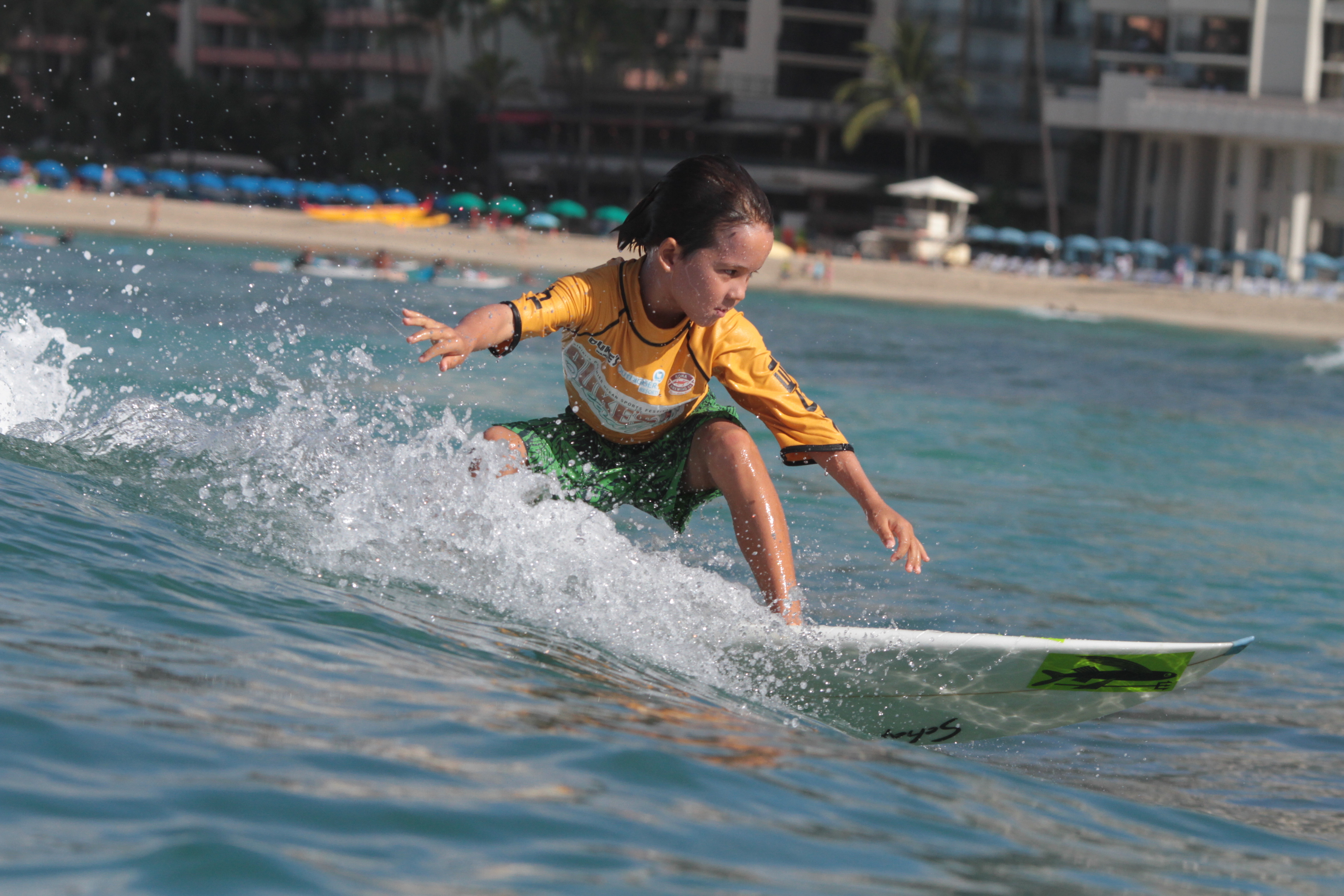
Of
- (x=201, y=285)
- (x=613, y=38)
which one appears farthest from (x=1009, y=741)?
(x=613, y=38)

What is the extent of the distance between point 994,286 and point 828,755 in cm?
4442

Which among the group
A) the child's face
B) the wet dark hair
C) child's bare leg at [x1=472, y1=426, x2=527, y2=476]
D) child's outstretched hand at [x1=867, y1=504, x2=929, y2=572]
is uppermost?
the wet dark hair

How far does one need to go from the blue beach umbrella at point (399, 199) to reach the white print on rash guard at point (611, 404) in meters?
51.5

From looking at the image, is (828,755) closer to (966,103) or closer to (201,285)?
(201,285)

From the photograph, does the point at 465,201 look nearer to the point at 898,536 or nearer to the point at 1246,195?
the point at 1246,195

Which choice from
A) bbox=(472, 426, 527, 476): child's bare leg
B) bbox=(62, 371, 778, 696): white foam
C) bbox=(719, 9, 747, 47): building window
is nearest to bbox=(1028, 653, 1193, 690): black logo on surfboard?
bbox=(62, 371, 778, 696): white foam

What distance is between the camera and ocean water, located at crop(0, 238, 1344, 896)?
9.27 ft

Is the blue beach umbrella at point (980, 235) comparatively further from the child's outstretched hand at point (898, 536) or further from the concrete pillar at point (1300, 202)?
the child's outstretched hand at point (898, 536)

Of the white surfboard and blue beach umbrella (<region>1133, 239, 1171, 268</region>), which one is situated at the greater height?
blue beach umbrella (<region>1133, 239, 1171, 268</region>)

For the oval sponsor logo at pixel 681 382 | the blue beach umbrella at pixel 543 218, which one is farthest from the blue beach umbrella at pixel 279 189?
the oval sponsor logo at pixel 681 382

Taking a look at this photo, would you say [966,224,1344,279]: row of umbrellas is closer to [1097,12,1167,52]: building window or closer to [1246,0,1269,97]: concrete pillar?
[1246,0,1269,97]: concrete pillar

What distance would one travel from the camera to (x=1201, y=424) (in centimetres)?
2014

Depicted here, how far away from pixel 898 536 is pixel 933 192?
51.6m

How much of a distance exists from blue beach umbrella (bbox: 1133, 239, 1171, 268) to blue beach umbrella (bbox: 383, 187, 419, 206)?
27473 millimetres
